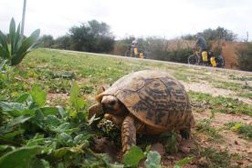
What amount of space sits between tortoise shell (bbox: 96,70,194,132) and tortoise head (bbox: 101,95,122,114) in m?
0.04

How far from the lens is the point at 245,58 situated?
29734 millimetres

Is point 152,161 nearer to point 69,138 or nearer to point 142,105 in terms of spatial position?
point 69,138

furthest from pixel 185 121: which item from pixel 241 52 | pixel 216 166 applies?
pixel 241 52

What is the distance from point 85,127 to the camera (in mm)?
3121

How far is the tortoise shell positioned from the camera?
3510 millimetres

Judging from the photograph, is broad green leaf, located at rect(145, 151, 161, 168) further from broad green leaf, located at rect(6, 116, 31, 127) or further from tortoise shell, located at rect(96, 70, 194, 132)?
tortoise shell, located at rect(96, 70, 194, 132)

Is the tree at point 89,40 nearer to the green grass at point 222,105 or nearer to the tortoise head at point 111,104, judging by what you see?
the green grass at point 222,105

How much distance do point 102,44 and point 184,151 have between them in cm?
3510

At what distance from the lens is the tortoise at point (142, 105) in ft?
11.4

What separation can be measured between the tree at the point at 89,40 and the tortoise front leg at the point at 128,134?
115ft

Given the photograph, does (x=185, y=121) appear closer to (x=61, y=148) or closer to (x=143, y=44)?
(x=61, y=148)

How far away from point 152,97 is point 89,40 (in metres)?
35.2

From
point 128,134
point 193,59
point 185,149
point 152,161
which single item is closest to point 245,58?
point 193,59

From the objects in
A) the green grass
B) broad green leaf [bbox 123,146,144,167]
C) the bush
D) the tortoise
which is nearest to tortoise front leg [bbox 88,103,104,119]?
the tortoise
